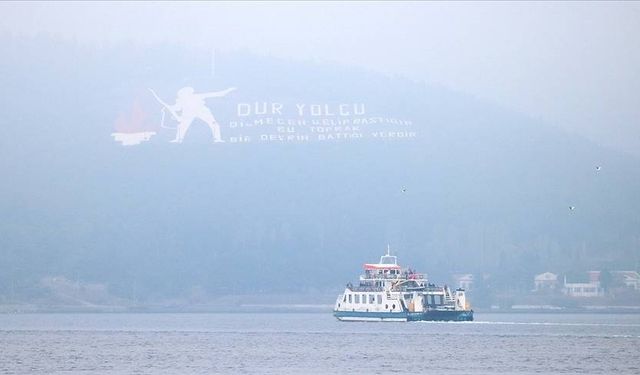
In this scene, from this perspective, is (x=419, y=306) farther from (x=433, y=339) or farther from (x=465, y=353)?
(x=465, y=353)

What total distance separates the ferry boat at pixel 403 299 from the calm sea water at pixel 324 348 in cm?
164

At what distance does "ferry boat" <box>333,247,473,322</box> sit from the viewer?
155 meters

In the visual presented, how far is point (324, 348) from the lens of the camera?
12262 cm

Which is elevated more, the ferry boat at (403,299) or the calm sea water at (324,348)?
the ferry boat at (403,299)

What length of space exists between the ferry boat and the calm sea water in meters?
1.64

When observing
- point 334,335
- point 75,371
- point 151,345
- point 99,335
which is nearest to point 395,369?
point 75,371

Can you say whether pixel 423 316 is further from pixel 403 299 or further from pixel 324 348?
pixel 324 348

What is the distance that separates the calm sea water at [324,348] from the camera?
103938 millimetres

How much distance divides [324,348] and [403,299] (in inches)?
1348

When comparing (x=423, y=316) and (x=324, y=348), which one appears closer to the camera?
(x=324, y=348)

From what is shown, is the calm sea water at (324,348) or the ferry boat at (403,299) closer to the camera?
the calm sea water at (324,348)

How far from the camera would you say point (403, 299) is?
156 m

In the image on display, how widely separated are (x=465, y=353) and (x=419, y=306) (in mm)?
38266

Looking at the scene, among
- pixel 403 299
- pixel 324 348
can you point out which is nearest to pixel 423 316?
pixel 403 299
